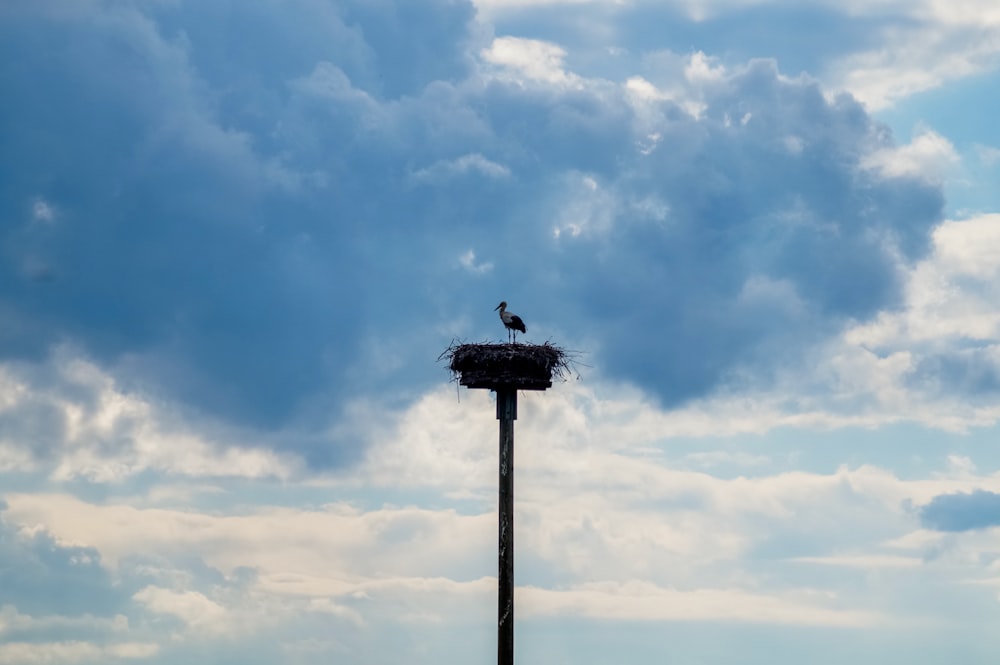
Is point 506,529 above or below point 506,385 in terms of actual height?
below

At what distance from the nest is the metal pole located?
234 millimetres

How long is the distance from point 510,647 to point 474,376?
4.08 m

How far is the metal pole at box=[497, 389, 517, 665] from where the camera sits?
58.5 feet

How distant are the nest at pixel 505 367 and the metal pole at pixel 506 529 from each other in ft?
0.77

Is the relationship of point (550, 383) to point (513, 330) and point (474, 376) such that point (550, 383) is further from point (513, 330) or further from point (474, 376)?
point (513, 330)

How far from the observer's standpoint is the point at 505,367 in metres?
18.9

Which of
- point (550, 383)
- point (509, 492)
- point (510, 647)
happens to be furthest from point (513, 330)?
point (510, 647)

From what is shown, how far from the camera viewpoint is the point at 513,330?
75.2 ft

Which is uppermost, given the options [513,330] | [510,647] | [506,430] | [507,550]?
[513,330]

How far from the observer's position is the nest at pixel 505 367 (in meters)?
18.8

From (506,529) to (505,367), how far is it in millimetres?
2451

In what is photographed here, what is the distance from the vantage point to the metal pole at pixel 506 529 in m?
17.8

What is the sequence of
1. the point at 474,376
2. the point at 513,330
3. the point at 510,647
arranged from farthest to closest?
the point at 513,330
the point at 474,376
the point at 510,647

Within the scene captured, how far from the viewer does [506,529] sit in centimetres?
1827
